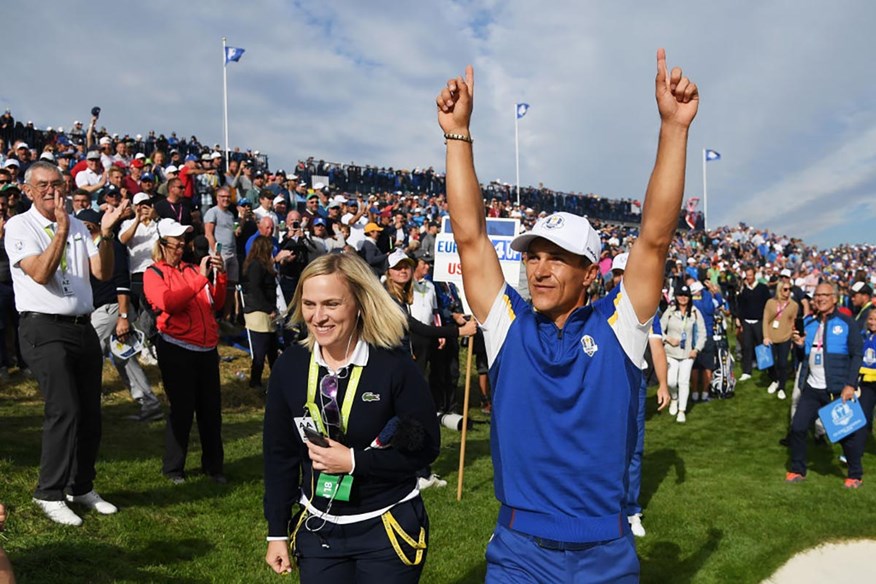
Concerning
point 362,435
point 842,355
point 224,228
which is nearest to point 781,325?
point 842,355

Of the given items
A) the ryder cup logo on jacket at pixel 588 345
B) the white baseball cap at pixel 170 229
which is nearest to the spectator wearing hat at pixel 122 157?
the white baseball cap at pixel 170 229

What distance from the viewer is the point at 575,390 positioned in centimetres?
243

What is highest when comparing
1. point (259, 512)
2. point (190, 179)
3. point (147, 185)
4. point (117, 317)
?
point (190, 179)

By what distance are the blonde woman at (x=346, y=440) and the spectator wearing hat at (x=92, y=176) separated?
1017 cm

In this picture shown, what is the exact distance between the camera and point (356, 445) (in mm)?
2859

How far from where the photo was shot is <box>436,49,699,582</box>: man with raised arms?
2.39 metres

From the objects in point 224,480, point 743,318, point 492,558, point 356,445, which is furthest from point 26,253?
point 743,318

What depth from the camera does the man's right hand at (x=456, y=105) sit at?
2691mm

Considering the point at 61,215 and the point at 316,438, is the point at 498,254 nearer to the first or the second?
the point at 61,215

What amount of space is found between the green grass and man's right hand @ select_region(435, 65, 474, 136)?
3647 millimetres

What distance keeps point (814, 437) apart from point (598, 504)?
9831 mm

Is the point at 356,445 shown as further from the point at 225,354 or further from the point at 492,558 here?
the point at 225,354

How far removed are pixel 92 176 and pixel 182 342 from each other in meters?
7.82

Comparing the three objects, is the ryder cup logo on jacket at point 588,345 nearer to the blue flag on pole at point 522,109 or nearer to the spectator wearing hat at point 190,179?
the spectator wearing hat at point 190,179
